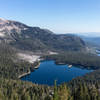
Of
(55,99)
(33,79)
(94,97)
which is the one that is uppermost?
(55,99)

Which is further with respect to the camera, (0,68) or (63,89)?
(0,68)

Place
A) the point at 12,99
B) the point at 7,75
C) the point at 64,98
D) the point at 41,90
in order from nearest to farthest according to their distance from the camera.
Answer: the point at 64,98 → the point at 12,99 → the point at 41,90 → the point at 7,75

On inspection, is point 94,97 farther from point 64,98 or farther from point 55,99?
point 55,99

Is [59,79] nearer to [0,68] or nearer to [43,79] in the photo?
[43,79]

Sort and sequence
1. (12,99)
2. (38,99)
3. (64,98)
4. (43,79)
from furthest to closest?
1. (43,79)
2. (38,99)
3. (12,99)
4. (64,98)

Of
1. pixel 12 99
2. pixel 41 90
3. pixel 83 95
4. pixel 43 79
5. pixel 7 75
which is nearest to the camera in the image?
pixel 83 95

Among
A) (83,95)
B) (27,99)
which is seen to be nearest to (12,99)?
(27,99)

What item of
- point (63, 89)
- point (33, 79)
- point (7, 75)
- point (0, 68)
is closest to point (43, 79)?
point (33, 79)

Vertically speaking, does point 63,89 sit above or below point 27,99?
above

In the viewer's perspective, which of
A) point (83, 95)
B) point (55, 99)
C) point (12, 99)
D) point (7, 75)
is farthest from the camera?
point (7, 75)
